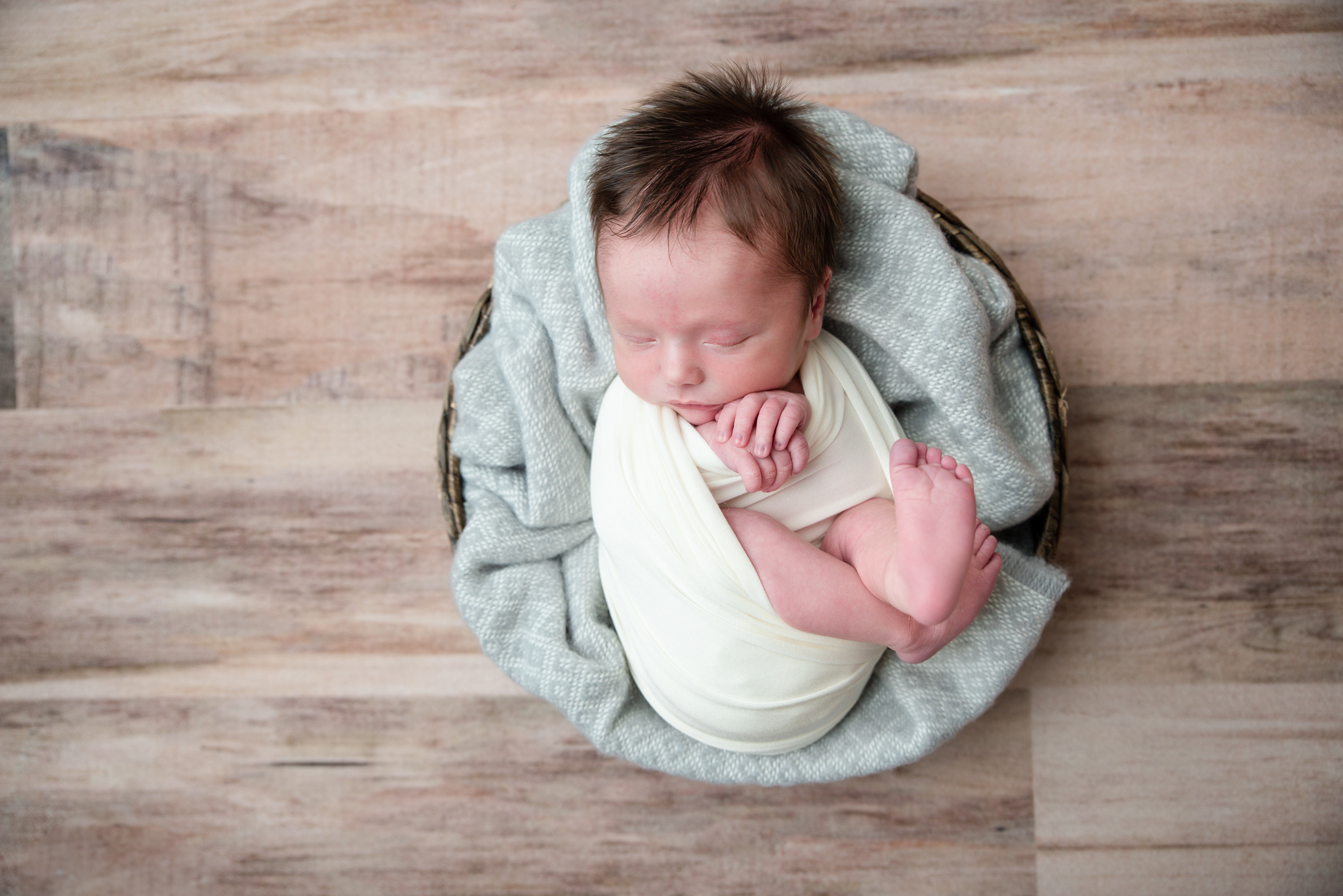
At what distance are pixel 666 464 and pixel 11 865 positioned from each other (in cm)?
130

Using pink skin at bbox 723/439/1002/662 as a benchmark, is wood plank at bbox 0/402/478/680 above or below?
below

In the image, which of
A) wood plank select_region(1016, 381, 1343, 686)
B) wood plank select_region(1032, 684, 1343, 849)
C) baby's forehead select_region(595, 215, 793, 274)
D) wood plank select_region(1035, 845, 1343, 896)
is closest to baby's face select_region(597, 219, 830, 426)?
Result: baby's forehead select_region(595, 215, 793, 274)

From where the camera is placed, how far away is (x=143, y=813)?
139cm

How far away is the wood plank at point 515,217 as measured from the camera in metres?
1.33

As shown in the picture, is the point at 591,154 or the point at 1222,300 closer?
the point at 591,154

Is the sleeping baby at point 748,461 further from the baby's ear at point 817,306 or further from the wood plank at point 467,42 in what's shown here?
the wood plank at point 467,42

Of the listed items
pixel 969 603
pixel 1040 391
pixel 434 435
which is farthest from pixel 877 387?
pixel 434 435

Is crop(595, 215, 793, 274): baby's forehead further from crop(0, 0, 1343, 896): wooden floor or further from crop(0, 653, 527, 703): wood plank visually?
crop(0, 653, 527, 703): wood plank

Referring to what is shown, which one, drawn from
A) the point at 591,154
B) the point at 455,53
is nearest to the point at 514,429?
the point at 591,154

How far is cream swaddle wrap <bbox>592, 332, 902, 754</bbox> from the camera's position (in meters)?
1.03

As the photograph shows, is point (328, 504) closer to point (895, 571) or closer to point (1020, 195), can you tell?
point (895, 571)

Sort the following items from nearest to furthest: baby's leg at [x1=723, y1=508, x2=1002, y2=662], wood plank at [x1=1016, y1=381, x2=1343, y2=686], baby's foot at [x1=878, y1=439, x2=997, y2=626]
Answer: baby's foot at [x1=878, y1=439, x2=997, y2=626], baby's leg at [x1=723, y1=508, x2=1002, y2=662], wood plank at [x1=1016, y1=381, x2=1343, y2=686]

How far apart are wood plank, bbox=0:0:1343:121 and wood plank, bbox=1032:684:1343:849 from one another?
Answer: 104 centimetres

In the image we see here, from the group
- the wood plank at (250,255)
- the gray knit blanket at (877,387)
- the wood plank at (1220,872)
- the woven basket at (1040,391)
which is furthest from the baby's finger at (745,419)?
the wood plank at (1220,872)
